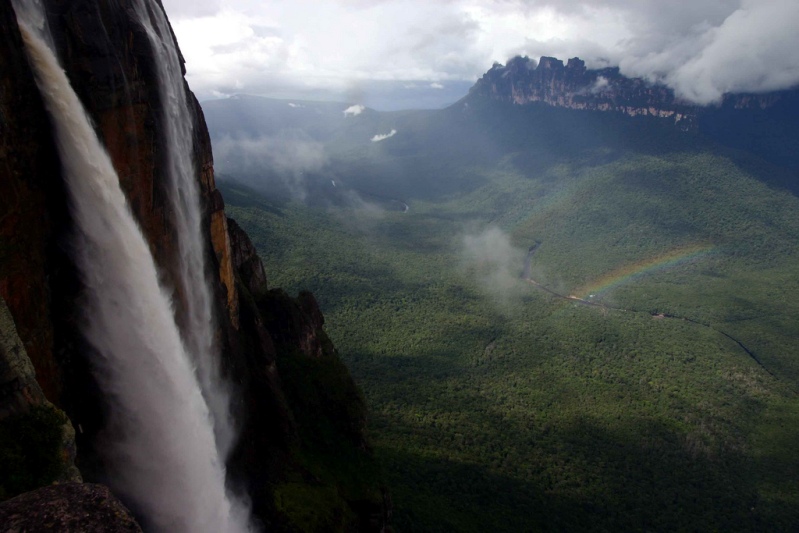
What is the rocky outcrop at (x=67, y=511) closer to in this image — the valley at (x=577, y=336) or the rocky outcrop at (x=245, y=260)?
the rocky outcrop at (x=245, y=260)

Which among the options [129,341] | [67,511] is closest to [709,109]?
[129,341]

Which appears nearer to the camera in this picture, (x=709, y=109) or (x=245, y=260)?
(x=245, y=260)

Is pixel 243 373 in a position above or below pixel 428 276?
above

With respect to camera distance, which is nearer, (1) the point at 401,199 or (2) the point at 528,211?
(2) the point at 528,211

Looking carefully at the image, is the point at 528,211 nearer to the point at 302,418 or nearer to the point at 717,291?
the point at 717,291

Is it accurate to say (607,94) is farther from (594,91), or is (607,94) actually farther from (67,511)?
(67,511)

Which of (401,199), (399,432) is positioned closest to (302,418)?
(399,432)

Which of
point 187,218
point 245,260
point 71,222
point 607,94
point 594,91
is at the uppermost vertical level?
point 594,91

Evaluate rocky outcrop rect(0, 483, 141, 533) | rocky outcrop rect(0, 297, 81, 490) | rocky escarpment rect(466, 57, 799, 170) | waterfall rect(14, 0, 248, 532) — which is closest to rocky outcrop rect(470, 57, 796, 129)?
rocky escarpment rect(466, 57, 799, 170)
